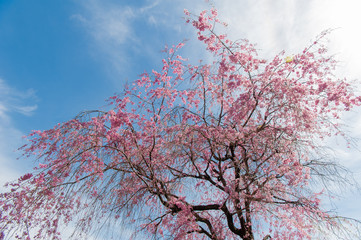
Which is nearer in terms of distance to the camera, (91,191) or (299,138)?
(91,191)

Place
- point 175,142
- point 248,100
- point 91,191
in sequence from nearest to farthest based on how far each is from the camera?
1. point 91,191
2. point 175,142
3. point 248,100

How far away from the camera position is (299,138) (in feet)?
18.4

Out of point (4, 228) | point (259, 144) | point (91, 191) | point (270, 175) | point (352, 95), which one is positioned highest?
point (352, 95)

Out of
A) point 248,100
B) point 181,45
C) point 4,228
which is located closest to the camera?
point 4,228

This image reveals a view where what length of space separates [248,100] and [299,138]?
1384 mm

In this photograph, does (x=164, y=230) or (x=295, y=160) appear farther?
(x=164, y=230)

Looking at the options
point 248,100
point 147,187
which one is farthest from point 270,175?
point 147,187

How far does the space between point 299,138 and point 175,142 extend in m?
2.58

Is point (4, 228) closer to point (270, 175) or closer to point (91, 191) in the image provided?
point (91, 191)

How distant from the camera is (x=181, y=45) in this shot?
702cm

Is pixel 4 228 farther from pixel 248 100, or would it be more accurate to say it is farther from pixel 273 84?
pixel 273 84

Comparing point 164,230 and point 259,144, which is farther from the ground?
point 259,144

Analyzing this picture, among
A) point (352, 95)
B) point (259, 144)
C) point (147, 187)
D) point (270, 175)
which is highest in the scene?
point (352, 95)

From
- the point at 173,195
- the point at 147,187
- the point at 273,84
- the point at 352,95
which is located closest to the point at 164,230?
the point at 173,195
